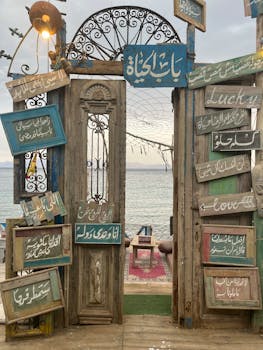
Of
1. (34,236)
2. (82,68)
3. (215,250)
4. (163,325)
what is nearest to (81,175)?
(34,236)

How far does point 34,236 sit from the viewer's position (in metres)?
4.85

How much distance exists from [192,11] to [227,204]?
119 inches

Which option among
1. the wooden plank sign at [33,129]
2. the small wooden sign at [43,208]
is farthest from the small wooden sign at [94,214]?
the wooden plank sign at [33,129]

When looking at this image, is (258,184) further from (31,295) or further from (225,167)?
(31,295)

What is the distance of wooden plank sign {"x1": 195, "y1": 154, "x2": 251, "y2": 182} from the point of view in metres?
4.98

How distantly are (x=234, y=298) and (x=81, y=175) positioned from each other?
300 centimetres

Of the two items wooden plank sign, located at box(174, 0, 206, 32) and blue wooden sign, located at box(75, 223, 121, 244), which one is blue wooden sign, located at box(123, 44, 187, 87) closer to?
wooden plank sign, located at box(174, 0, 206, 32)

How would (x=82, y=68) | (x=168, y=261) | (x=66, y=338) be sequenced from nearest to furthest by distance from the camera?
(x=66, y=338), (x=82, y=68), (x=168, y=261)

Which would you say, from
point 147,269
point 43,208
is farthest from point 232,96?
point 147,269

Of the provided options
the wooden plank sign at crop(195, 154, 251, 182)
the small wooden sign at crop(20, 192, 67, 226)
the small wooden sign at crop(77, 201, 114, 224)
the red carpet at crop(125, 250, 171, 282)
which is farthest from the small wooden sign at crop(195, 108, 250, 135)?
the red carpet at crop(125, 250, 171, 282)

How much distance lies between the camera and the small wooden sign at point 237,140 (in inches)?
193

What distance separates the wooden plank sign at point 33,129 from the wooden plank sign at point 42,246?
4.01 ft

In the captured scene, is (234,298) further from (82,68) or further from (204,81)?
(82,68)

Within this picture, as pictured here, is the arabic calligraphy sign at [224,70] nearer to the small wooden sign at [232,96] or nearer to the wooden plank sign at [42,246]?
the small wooden sign at [232,96]
